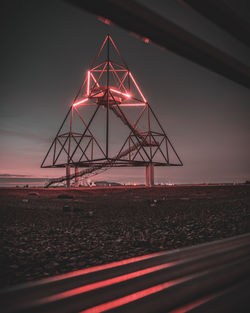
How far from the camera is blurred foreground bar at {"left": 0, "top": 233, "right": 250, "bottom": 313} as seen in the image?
0.86 m

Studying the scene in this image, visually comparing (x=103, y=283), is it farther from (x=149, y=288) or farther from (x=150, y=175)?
(x=150, y=175)

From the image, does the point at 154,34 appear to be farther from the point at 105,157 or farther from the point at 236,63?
the point at 105,157

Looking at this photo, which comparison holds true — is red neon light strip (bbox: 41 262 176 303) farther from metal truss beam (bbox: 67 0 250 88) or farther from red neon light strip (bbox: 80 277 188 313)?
metal truss beam (bbox: 67 0 250 88)

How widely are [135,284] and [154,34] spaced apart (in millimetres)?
1455

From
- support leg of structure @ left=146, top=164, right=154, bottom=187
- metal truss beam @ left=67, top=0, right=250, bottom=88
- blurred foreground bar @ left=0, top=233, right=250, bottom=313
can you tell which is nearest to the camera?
blurred foreground bar @ left=0, top=233, right=250, bottom=313

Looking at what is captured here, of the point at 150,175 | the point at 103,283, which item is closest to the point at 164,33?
the point at 103,283

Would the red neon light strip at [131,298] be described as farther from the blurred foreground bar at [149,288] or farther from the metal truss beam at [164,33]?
the metal truss beam at [164,33]

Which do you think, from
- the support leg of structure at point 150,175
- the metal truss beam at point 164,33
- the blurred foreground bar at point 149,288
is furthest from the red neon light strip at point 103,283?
the support leg of structure at point 150,175

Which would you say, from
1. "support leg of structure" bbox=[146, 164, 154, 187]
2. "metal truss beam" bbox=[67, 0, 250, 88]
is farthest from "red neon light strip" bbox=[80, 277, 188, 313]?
"support leg of structure" bbox=[146, 164, 154, 187]

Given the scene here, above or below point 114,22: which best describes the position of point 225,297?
below

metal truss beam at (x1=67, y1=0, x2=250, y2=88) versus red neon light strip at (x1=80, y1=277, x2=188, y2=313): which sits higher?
metal truss beam at (x1=67, y1=0, x2=250, y2=88)

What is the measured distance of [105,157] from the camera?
50.3ft

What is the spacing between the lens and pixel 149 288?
1093 mm

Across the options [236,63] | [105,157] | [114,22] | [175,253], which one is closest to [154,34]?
[114,22]
